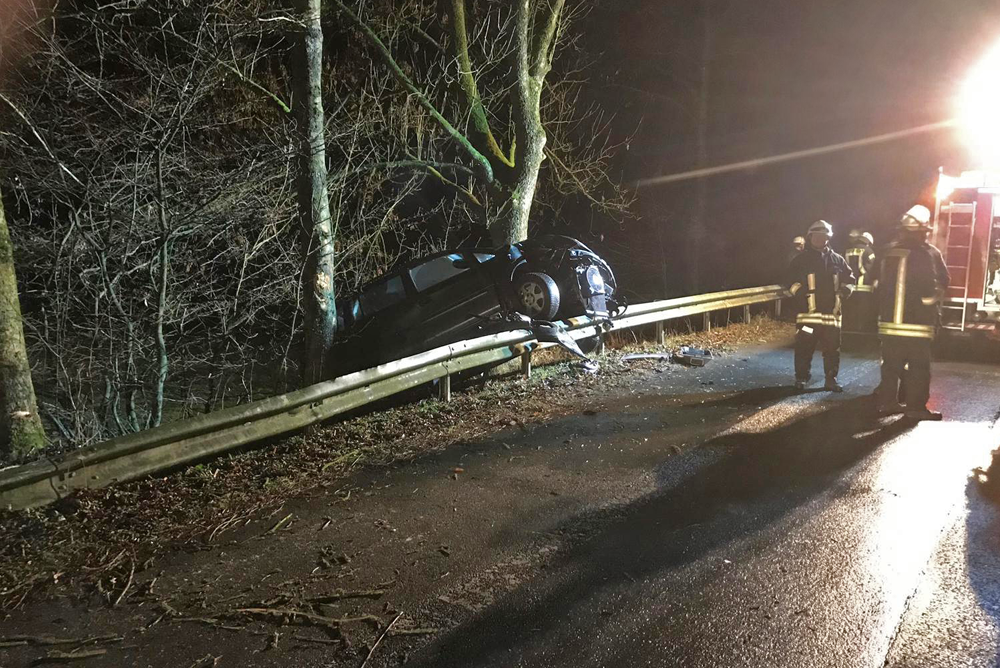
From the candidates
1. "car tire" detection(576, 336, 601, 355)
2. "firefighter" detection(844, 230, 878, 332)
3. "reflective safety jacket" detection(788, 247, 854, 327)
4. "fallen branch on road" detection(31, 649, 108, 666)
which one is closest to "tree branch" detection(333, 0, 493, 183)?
"car tire" detection(576, 336, 601, 355)


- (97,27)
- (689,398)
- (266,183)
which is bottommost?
(689,398)

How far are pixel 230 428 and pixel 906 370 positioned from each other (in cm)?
620

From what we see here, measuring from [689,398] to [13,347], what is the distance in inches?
245

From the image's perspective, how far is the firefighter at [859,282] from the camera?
11.6 meters

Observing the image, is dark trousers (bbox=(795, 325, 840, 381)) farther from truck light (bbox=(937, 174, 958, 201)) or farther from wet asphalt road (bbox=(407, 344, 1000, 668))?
truck light (bbox=(937, 174, 958, 201))

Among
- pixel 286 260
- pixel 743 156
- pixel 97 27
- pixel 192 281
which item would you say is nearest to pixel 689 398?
pixel 286 260

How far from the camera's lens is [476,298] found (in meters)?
9.00

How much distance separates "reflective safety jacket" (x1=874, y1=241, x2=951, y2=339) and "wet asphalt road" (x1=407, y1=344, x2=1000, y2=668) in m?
1.62

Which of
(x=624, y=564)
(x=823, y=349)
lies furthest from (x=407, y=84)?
(x=624, y=564)

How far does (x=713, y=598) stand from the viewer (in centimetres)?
347

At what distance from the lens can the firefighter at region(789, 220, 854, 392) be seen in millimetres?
8172

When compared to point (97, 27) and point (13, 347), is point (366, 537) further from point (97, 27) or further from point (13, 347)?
point (97, 27)

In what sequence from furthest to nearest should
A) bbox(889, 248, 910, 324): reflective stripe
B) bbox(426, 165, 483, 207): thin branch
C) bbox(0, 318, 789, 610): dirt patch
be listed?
bbox(426, 165, 483, 207): thin branch < bbox(889, 248, 910, 324): reflective stripe < bbox(0, 318, 789, 610): dirt patch

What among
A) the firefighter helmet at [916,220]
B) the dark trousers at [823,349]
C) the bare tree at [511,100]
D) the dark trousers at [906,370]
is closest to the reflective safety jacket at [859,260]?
the dark trousers at [823,349]
